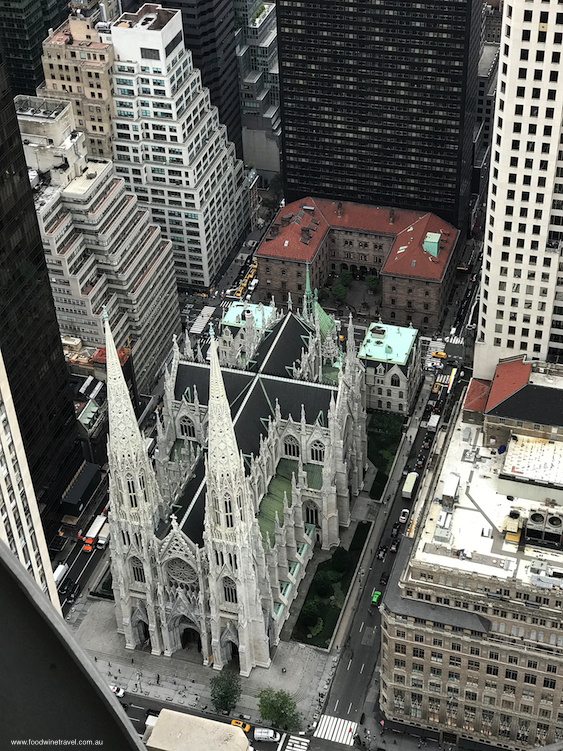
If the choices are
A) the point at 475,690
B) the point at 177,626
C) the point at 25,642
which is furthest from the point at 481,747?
the point at 25,642

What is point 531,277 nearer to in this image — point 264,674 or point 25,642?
point 264,674

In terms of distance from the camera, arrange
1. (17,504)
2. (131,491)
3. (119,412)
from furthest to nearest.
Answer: (131,491), (119,412), (17,504)

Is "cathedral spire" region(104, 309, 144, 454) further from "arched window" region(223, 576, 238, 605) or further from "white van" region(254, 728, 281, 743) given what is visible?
"white van" region(254, 728, 281, 743)

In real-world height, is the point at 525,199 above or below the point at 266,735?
above

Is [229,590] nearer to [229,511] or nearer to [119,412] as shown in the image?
[229,511]

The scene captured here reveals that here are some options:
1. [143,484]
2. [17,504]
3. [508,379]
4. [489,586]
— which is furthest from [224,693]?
[17,504]

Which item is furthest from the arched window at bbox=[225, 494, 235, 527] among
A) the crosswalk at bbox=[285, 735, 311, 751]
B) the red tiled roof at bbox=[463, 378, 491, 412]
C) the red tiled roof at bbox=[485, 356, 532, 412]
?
the red tiled roof at bbox=[463, 378, 491, 412]
